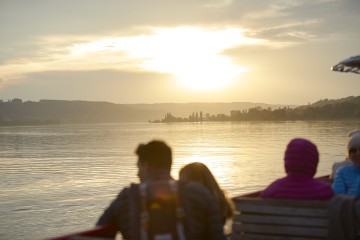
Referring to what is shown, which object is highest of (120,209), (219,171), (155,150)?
(155,150)

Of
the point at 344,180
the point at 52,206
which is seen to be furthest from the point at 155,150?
the point at 52,206

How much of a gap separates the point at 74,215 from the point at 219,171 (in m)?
18.0

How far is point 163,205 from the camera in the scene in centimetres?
479

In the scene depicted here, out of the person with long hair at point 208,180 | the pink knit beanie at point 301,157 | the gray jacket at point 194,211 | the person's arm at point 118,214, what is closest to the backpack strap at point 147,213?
the gray jacket at point 194,211

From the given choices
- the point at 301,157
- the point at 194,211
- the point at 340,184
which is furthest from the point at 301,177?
the point at 194,211

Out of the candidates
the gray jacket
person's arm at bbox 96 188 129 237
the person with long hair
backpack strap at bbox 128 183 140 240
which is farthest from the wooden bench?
backpack strap at bbox 128 183 140 240

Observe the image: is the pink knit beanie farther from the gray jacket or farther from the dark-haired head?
the dark-haired head

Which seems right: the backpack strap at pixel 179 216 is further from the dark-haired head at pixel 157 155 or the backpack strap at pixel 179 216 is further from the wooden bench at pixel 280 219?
the wooden bench at pixel 280 219

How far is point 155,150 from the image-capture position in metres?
4.98

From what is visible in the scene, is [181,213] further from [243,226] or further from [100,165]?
[100,165]

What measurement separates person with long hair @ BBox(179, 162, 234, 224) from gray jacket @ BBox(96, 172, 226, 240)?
0.72 metres

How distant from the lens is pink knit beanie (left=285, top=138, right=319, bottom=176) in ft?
19.2

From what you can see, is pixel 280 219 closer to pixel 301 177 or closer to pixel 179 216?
pixel 301 177

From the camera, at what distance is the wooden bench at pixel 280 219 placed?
579 cm
